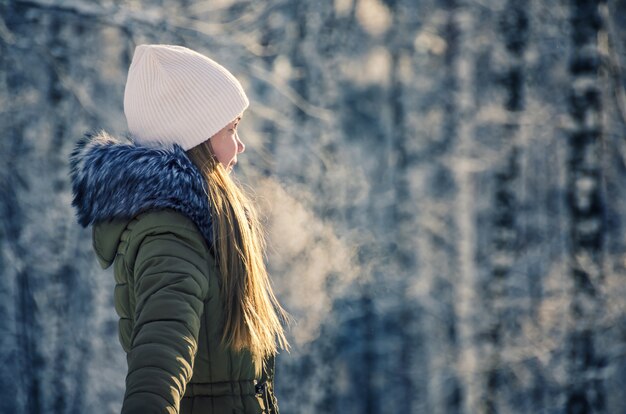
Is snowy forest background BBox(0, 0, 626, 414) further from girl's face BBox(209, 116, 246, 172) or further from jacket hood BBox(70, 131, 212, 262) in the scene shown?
jacket hood BBox(70, 131, 212, 262)

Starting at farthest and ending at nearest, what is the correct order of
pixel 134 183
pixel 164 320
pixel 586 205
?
pixel 586 205
pixel 134 183
pixel 164 320

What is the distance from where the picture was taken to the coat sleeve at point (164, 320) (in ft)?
3.43

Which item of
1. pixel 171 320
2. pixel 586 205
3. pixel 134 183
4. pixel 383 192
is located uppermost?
pixel 134 183

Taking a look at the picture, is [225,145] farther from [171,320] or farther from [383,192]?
[383,192]

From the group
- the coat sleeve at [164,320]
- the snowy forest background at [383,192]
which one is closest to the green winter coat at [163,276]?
the coat sleeve at [164,320]

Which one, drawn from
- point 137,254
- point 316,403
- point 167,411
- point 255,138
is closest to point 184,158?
point 137,254

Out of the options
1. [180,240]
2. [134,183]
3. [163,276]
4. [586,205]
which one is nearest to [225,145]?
[134,183]

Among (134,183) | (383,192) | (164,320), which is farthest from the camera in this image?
(383,192)

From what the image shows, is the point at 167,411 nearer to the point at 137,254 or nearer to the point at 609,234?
the point at 137,254

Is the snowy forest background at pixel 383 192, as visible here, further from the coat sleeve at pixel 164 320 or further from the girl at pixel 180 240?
the coat sleeve at pixel 164 320

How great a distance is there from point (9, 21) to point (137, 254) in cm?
535

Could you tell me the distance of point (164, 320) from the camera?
111cm

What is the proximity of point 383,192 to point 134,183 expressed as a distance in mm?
5539

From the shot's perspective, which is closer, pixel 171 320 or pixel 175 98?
pixel 171 320
